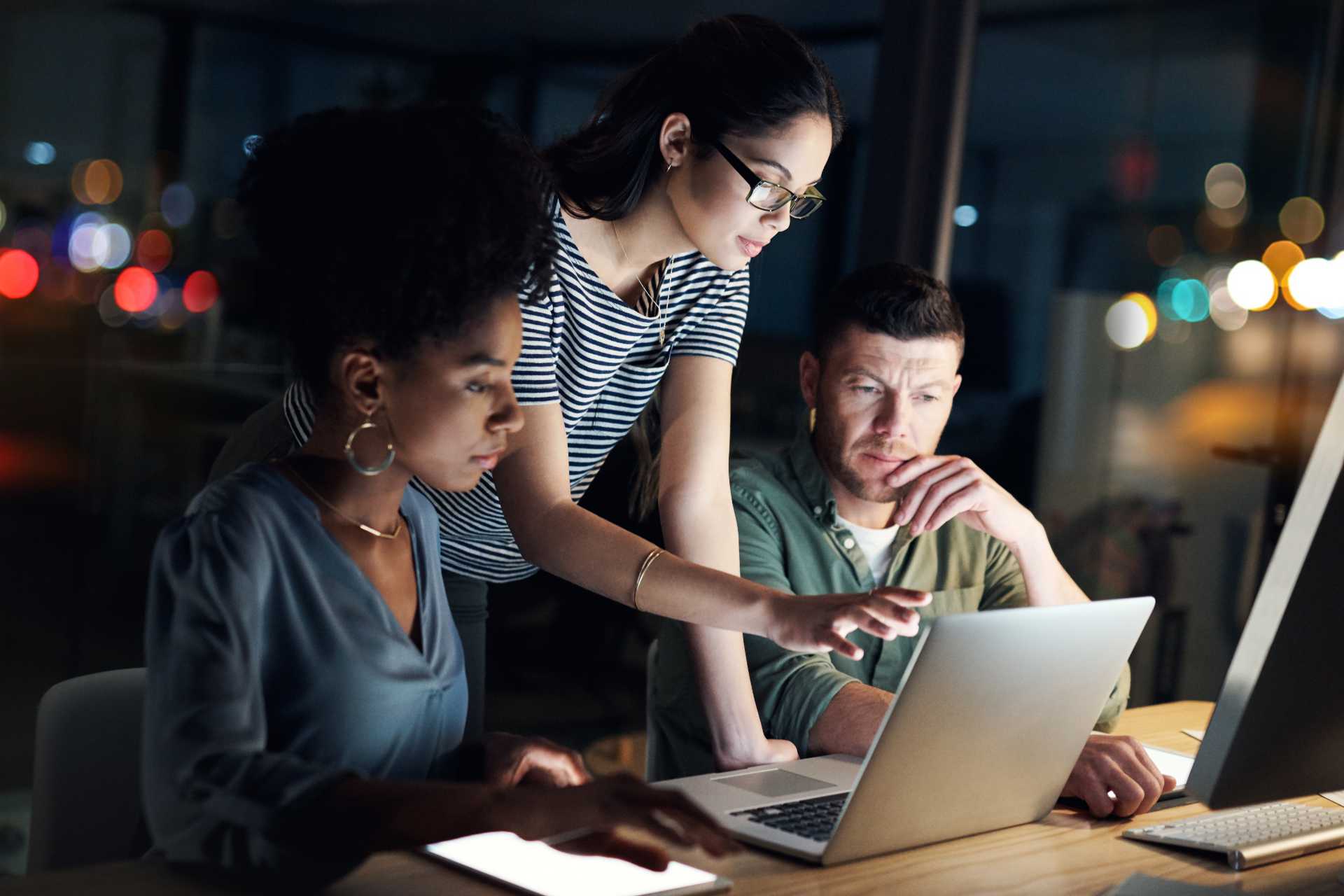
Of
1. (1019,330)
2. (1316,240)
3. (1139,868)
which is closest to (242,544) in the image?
(1139,868)

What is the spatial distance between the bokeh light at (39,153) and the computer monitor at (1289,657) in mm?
2424

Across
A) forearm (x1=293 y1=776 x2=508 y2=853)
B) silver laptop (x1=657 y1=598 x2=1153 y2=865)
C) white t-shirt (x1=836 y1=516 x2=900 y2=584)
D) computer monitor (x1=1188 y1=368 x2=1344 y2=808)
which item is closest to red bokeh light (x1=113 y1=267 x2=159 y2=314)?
white t-shirt (x1=836 y1=516 x2=900 y2=584)

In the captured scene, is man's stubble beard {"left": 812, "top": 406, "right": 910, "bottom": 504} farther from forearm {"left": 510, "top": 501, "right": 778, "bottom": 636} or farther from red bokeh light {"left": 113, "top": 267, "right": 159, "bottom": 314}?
red bokeh light {"left": 113, "top": 267, "right": 159, "bottom": 314}

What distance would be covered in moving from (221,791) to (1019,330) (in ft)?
11.4

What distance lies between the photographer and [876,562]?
2027 millimetres

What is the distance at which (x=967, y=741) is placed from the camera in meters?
1.26

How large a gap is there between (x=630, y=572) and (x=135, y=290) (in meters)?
1.84

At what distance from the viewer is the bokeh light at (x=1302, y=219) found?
3974 millimetres

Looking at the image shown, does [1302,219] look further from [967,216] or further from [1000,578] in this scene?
[1000,578]

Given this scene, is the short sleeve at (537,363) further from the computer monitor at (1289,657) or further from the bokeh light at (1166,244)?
the bokeh light at (1166,244)

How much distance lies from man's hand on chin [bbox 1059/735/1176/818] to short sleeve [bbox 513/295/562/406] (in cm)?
69

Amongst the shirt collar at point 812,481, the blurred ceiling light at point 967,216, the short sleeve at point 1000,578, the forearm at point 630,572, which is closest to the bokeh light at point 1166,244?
the blurred ceiling light at point 967,216

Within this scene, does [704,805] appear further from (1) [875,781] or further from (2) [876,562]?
(2) [876,562]

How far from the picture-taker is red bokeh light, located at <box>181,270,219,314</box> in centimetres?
290
